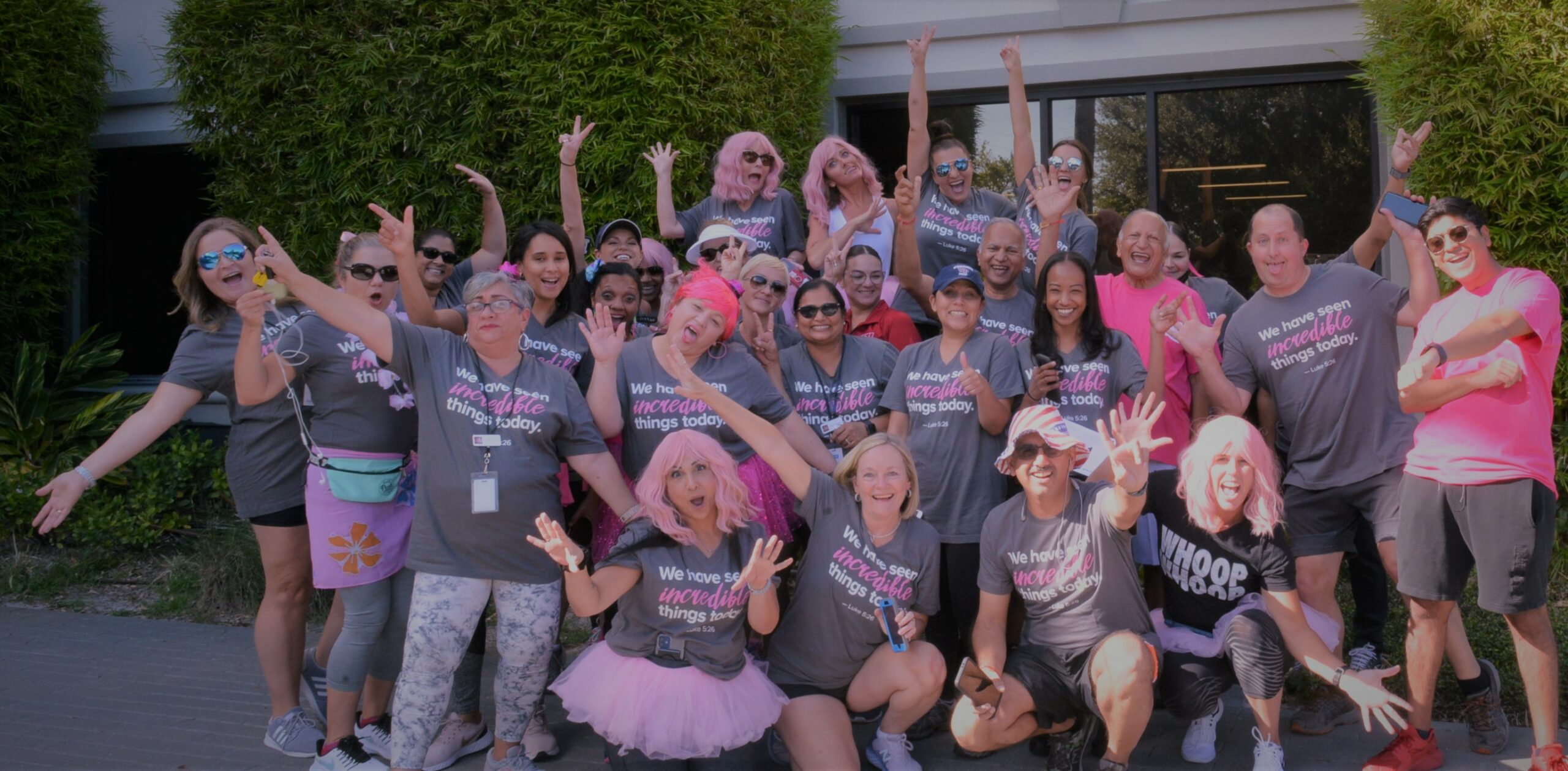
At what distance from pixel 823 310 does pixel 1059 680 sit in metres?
1.68

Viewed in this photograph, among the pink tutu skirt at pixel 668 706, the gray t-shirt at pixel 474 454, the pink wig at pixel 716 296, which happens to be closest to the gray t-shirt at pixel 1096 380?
the pink wig at pixel 716 296

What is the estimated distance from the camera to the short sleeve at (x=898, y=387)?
15.5ft

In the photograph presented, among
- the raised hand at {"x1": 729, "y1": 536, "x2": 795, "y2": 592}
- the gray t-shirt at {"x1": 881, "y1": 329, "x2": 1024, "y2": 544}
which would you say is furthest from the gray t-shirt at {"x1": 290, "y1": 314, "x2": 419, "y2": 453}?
the gray t-shirt at {"x1": 881, "y1": 329, "x2": 1024, "y2": 544}

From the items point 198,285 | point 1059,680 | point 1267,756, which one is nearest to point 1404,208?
point 1267,756

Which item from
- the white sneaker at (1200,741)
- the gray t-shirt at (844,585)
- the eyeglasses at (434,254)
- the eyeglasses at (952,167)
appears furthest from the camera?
the eyeglasses at (952,167)

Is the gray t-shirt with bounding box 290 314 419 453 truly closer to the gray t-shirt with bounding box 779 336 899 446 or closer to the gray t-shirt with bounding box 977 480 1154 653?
the gray t-shirt with bounding box 779 336 899 446

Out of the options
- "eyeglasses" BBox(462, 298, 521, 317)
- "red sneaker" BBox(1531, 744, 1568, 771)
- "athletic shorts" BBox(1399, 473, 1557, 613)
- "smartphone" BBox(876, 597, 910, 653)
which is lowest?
"red sneaker" BBox(1531, 744, 1568, 771)

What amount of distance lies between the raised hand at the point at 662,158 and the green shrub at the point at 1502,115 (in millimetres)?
3677

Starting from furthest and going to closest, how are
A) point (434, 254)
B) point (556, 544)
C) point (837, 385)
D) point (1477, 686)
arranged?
point (434, 254) < point (837, 385) < point (1477, 686) < point (556, 544)

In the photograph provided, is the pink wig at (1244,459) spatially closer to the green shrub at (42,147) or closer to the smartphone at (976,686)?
the smartphone at (976,686)

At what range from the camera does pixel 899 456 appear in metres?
4.24

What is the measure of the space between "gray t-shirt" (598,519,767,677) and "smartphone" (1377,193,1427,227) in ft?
8.66

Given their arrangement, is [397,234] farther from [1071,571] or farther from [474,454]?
[1071,571]

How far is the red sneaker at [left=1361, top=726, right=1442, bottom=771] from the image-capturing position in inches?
163
